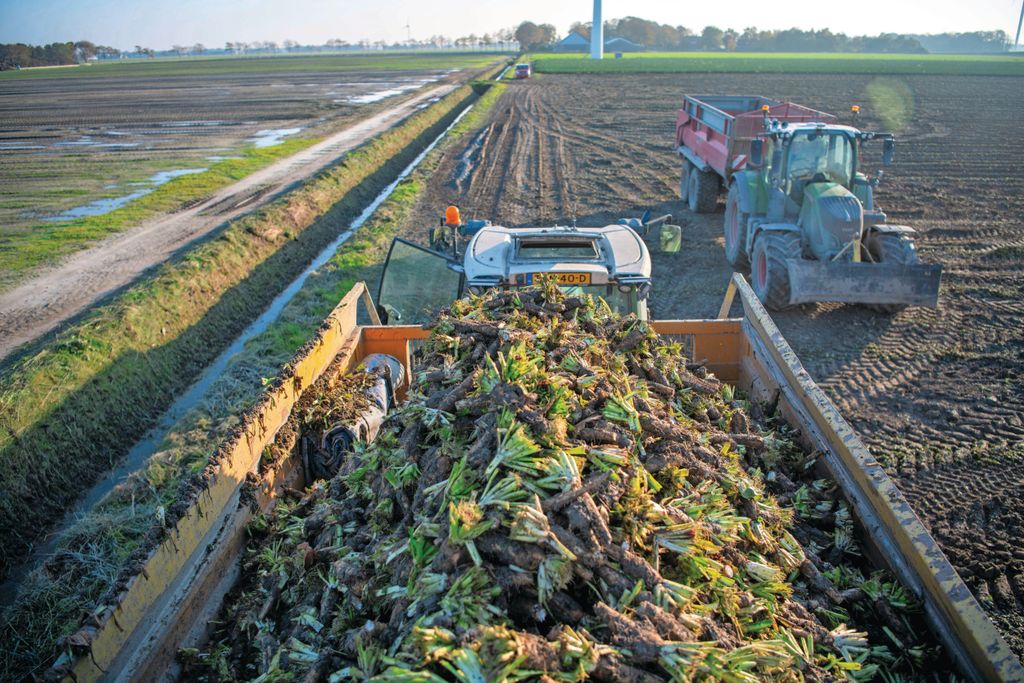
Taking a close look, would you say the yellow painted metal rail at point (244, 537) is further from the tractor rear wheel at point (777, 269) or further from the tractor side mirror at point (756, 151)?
the tractor side mirror at point (756, 151)

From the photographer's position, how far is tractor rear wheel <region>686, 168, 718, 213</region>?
13.8 metres

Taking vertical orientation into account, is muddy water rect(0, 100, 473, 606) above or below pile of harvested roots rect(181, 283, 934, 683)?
below

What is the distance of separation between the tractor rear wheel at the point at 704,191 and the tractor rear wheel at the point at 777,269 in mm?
4847

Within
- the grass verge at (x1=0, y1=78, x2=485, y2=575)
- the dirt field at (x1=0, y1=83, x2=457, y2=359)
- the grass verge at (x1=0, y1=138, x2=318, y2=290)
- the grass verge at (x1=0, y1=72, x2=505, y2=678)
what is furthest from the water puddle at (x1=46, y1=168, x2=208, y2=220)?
the grass verge at (x1=0, y1=72, x2=505, y2=678)

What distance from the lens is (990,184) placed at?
1628cm

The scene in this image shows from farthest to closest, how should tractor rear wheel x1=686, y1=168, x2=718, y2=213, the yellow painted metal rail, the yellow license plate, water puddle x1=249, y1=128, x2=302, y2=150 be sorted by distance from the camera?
water puddle x1=249, y1=128, x2=302, y2=150 → tractor rear wheel x1=686, y1=168, x2=718, y2=213 → the yellow license plate → the yellow painted metal rail

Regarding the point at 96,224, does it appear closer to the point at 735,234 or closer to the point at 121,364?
the point at 121,364

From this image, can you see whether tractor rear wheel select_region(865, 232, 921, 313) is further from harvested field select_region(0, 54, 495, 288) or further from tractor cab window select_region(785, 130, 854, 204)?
harvested field select_region(0, 54, 495, 288)

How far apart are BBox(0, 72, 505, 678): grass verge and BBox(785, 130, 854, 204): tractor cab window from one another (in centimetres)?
720

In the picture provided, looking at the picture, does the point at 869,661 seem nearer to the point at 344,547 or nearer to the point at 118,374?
the point at 344,547

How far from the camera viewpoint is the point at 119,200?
54.5ft

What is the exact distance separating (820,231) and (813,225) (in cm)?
20

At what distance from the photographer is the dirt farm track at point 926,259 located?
5477 millimetres

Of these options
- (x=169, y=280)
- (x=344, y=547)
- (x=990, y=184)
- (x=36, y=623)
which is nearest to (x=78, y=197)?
(x=169, y=280)
